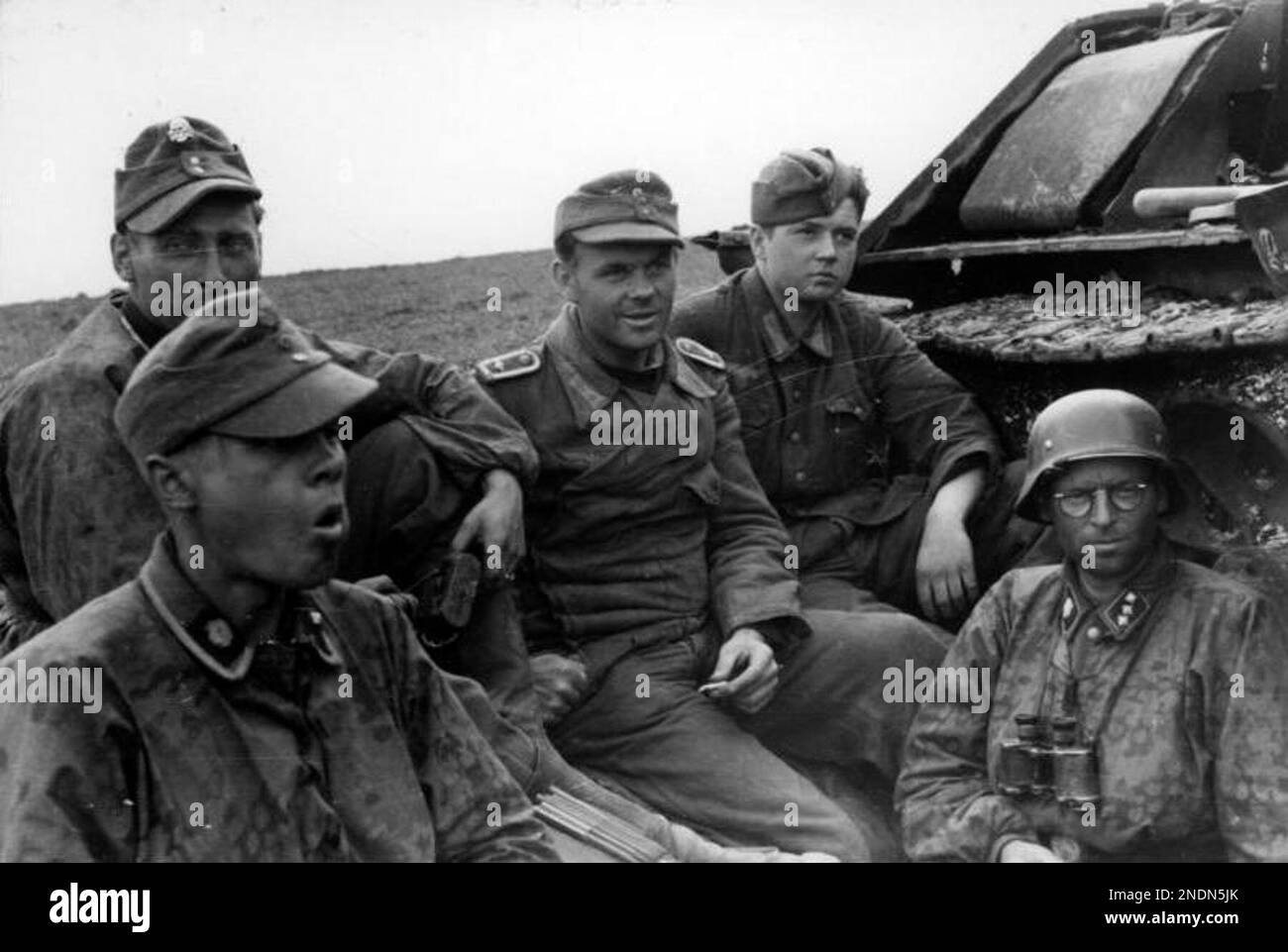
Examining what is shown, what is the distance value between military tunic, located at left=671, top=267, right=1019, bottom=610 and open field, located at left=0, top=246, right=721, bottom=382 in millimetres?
2658

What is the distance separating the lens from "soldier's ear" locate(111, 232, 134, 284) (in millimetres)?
4582

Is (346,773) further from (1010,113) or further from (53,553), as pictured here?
(1010,113)

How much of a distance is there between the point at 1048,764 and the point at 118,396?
2100 mm

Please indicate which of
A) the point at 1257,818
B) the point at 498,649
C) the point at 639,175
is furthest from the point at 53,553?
the point at 1257,818

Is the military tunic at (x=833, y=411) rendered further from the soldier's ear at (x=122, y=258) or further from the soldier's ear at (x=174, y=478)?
the soldier's ear at (x=174, y=478)

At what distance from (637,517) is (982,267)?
6.44 ft

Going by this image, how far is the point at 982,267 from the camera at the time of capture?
643 centimetres

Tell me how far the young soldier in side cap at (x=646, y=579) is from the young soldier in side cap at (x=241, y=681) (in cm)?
143

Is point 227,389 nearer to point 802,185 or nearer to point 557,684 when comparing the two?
point 557,684

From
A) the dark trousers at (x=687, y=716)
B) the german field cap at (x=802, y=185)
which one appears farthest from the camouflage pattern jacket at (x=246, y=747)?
the german field cap at (x=802, y=185)

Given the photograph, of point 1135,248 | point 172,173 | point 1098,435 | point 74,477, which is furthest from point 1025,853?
point 172,173

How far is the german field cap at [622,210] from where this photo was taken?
4895mm

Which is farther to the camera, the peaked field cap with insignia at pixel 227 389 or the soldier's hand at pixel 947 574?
the soldier's hand at pixel 947 574
